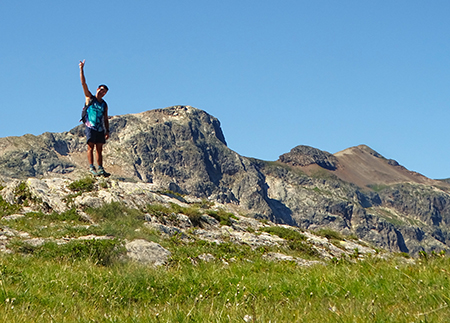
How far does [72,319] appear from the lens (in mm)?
6184

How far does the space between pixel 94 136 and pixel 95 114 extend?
970mm

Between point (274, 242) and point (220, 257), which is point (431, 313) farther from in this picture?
point (274, 242)

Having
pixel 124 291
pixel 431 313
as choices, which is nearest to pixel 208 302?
pixel 124 291

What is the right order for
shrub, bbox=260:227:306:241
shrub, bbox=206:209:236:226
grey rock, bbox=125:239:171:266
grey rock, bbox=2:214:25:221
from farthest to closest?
shrub, bbox=206:209:236:226 → shrub, bbox=260:227:306:241 → grey rock, bbox=2:214:25:221 → grey rock, bbox=125:239:171:266

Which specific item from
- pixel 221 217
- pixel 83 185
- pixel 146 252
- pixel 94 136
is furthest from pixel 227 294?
pixel 221 217

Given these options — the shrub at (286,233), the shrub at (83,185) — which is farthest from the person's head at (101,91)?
the shrub at (286,233)

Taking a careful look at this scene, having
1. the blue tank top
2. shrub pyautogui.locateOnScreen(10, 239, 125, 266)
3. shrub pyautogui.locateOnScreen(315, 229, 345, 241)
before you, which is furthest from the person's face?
shrub pyautogui.locateOnScreen(315, 229, 345, 241)

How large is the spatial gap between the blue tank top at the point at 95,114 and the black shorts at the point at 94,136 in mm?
184

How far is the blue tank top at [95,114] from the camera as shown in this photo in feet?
67.4

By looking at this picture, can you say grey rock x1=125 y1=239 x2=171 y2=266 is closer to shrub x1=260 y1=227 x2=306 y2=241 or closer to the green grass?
the green grass

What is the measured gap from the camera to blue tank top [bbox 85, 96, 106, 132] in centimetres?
2054

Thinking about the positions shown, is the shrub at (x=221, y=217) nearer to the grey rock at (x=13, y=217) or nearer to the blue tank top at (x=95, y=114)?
the blue tank top at (x=95, y=114)

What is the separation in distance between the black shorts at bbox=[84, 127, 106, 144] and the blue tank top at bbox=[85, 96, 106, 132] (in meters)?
Answer: 0.18

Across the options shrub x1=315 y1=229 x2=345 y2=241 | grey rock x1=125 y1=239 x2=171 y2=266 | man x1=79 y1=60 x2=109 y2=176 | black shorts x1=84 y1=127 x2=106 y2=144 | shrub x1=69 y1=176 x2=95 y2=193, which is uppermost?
man x1=79 y1=60 x2=109 y2=176
